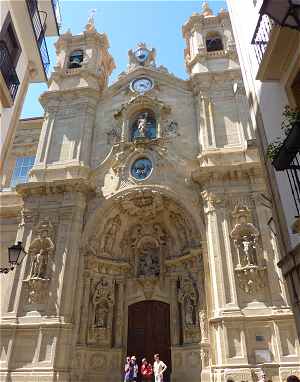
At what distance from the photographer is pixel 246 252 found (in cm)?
1342

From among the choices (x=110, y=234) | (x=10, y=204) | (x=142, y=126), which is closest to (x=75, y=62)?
(x=142, y=126)

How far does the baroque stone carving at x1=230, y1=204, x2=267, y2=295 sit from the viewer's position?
511 inches

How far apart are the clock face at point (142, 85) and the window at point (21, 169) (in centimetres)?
787

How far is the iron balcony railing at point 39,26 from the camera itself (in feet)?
39.5

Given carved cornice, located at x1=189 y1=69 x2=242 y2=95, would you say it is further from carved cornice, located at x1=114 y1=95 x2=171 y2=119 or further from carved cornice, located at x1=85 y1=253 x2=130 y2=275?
carved cornice, located at x1=85 y1=253 x2=130 y2=275

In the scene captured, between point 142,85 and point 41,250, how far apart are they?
1148 centimetres

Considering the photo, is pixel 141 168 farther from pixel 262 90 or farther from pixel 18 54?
pixel 262 90

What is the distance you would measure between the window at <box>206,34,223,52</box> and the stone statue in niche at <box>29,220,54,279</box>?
14980 millimetres

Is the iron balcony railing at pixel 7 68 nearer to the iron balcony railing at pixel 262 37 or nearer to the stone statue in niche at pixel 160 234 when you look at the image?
the iron balcony railing at pixel 262 37

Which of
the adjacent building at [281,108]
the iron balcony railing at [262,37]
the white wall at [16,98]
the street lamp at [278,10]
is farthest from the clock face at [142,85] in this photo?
the street lamp at [278,10]

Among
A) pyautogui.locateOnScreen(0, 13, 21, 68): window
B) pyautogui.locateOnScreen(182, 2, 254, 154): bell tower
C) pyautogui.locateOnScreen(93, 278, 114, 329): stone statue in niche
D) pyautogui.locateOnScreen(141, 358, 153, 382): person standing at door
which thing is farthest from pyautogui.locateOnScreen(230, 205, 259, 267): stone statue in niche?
pyautogui.locateOnScreen(0, 13, 21, 68): window

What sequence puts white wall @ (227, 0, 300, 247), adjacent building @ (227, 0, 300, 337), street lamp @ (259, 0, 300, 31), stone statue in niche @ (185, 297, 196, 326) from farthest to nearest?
stone statue in niche @ (185, 297, 196, 326) < white wall @ (227, 0, 300, 247) < adjacent building @ (227, 0, 300, 337) < street lamp @ (259, 0, 300, 31)

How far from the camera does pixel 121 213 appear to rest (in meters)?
16.9

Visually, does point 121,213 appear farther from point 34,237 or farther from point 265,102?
point 265,102
